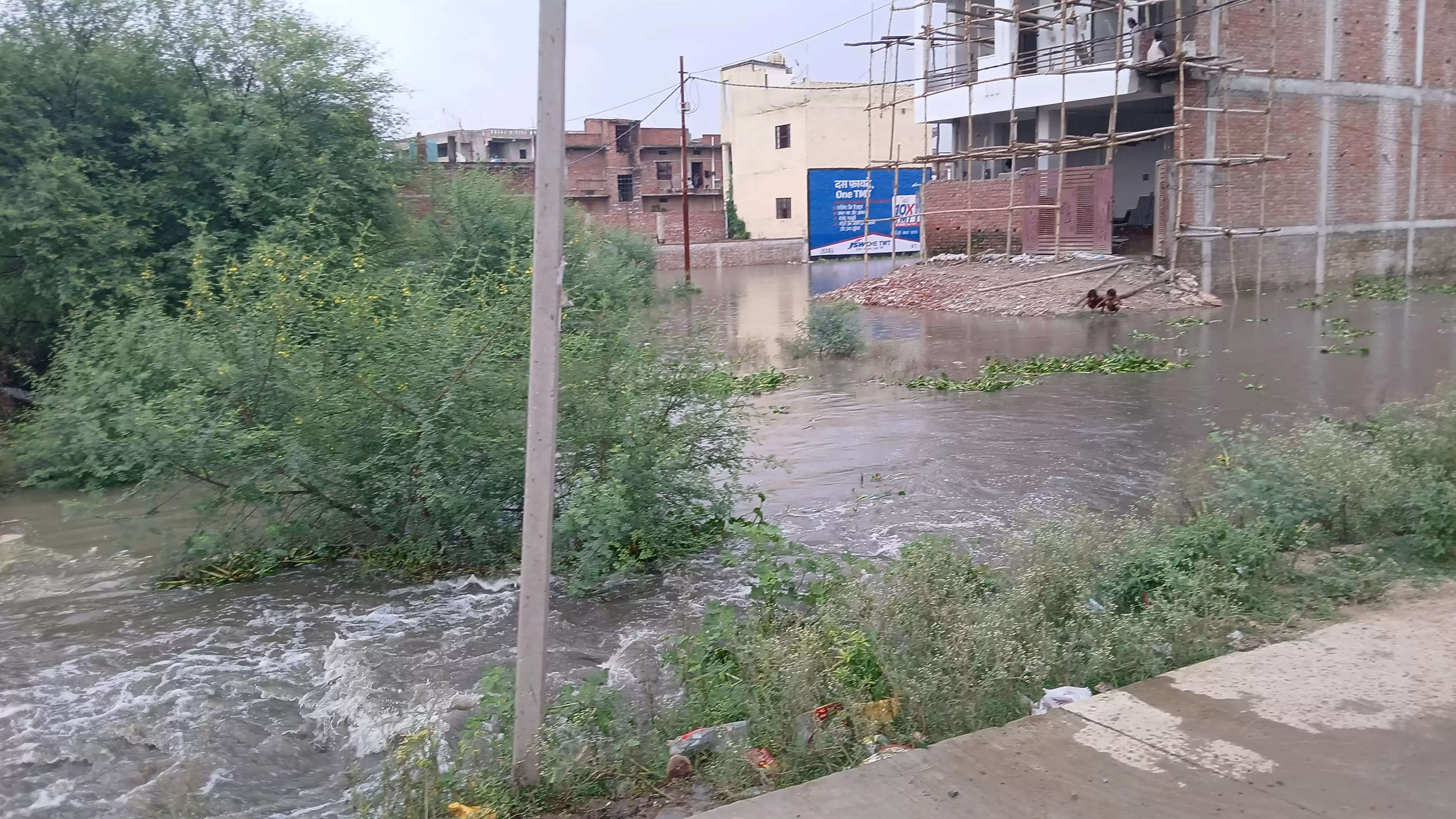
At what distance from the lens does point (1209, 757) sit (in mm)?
4070

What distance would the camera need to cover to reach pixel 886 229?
51.5 meters

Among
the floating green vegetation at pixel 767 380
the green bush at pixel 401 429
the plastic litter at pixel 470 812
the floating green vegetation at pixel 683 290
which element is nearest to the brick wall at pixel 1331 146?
the floating green vegetation at pixel 767 380

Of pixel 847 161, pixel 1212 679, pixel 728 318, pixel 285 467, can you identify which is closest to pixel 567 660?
pixel 285 467

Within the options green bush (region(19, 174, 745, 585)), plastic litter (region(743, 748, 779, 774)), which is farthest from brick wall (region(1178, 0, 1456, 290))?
plastic litter (region(743, 748, 779, 774))

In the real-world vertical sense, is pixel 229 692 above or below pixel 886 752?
below

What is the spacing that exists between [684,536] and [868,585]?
325cm

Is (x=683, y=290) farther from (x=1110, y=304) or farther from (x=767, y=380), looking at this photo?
(x=767, y=380)

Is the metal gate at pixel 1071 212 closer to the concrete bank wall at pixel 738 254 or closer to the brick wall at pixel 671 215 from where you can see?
Answer: the concrete bank wall at pixel 738 254

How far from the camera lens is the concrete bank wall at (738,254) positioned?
5016cm

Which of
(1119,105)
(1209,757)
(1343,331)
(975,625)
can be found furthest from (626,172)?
(1209,757)

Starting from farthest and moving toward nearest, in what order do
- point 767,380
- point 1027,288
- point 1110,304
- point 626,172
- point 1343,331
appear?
point 626,172 < point 1027,288 < point 1110,304 < point 1343,331 < point 767,380

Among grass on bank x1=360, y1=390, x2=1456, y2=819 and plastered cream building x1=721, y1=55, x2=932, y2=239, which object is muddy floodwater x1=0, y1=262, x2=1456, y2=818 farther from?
plastered cream building x1=721, y1=55, x2=932, y2=239

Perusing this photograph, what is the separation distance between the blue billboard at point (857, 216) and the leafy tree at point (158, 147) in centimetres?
3624

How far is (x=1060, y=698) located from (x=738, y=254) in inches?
1919
